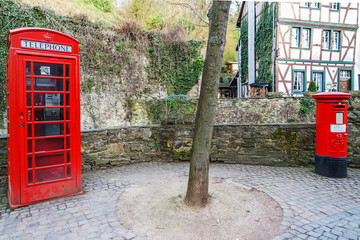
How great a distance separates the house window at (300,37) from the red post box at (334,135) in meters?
13.6

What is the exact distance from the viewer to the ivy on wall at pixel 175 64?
1317cm

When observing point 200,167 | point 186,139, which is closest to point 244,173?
point 186,139

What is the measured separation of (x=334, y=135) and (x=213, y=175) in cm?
271

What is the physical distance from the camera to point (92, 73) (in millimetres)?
11102

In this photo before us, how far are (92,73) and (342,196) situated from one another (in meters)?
10.8

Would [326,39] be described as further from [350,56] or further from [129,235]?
[129,235]

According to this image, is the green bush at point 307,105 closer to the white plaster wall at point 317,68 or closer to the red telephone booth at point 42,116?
the white plaster wall at point 317,68

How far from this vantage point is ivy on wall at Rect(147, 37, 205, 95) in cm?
1317

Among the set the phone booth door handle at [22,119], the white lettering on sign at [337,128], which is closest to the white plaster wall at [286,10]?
the white lettering on sign at [337,128]

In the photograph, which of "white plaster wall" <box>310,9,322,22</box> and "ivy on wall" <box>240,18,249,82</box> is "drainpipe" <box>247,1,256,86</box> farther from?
"white plaster wall" <box>310,9,322,22</box>

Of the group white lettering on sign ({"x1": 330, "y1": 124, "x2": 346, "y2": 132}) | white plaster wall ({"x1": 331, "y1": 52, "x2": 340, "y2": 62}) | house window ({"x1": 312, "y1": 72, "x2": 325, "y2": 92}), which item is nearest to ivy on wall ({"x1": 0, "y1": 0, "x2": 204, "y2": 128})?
house window ({"x1": 312, "y1": 72, "x2": 325, "y2": 92})

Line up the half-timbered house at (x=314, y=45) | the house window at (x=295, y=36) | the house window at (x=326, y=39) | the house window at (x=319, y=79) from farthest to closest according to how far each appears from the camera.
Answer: the house window at (x=319, y=79) < the house window at (x=326, y=39) < the house window at (x=295, y=36) < the half-timbered house at (x=314, y=45)

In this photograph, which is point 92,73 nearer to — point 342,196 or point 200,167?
point 200,167

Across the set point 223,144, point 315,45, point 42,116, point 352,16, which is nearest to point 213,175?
point 223,144
